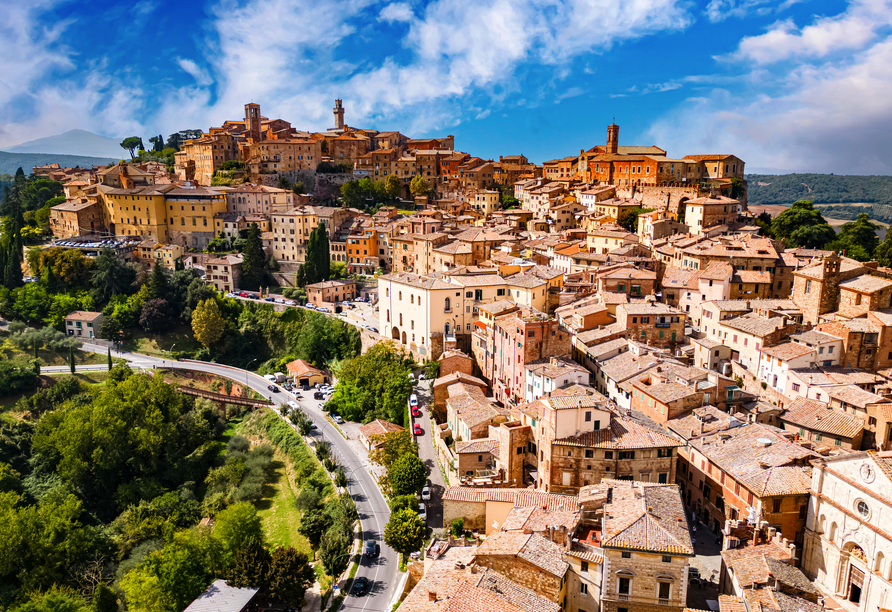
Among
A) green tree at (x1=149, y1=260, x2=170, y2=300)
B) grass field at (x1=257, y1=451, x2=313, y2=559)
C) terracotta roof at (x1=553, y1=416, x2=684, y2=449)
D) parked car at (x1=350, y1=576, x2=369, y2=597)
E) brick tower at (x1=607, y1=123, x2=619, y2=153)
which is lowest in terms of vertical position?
grass field at (x1=257, y1=451, x2=313, y2=559)

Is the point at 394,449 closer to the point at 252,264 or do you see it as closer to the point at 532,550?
the point at 532,550

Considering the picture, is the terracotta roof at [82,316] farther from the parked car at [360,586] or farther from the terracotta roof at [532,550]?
the terracotta roof at [532,550]

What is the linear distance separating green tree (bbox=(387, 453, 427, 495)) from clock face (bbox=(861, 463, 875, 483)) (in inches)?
720

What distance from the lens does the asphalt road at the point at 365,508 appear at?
84.7 ft

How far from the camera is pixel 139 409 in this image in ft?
144

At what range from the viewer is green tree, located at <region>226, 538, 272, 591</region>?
84.7 ft

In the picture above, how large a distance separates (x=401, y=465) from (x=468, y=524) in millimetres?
5068

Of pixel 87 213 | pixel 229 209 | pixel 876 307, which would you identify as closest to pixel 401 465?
pixel 876 307

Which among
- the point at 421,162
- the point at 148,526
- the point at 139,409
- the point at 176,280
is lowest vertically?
the point at 148,526

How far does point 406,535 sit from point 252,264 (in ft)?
161

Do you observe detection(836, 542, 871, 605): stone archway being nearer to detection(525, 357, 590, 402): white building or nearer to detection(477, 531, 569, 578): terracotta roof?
detection(477, 531, 569, 578): terracotta roof

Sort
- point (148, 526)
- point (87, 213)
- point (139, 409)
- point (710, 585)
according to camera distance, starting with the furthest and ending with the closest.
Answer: point (87, 213) → point (139, 409) → point (148, 526) → point (710, 585)

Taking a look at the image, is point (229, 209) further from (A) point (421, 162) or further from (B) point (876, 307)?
(B) point (876, 307)

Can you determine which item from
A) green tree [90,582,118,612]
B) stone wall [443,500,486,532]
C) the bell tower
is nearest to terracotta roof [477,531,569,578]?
stone wall [443,500,486,532]
